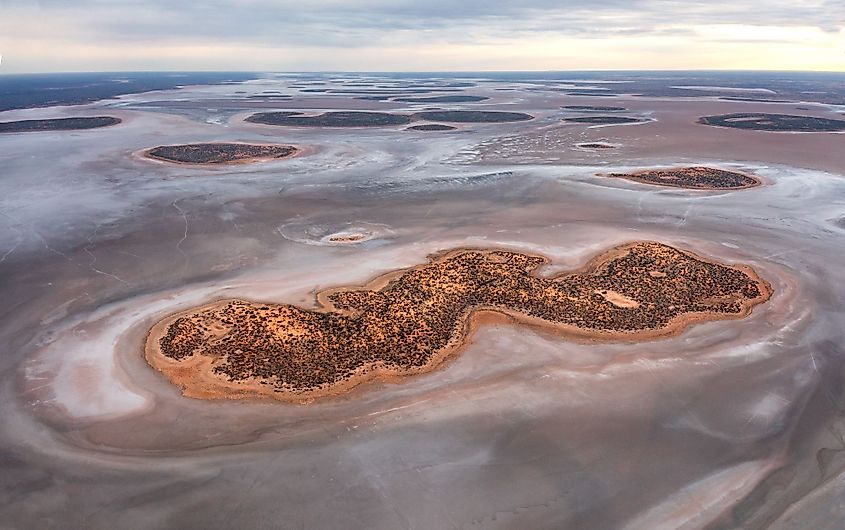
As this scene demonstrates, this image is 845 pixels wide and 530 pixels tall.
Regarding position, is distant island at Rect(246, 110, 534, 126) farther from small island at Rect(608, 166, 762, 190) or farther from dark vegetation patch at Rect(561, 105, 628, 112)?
small island at Rect(608, 166, 762, 190)

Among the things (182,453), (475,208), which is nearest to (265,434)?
(182,453)

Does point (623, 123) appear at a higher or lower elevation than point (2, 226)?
higher

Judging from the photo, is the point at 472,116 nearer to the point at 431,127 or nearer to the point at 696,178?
the point at 431,127

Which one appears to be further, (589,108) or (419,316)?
(589,108)

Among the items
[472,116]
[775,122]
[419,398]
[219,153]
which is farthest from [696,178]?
[472,116]

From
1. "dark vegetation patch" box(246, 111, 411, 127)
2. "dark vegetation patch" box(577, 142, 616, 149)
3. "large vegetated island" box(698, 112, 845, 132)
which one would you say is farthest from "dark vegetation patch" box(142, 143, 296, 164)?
"large vegetated island" box(698, 112, 845, 132)

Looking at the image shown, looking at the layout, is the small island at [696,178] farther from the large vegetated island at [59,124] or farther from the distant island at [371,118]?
the large vegetated island at [59,124]

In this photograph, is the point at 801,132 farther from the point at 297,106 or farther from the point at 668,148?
the point at 297,106

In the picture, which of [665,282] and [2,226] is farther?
[2,226]
